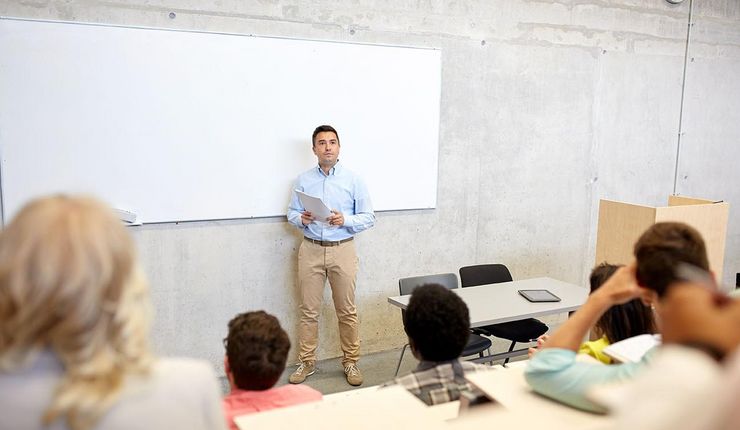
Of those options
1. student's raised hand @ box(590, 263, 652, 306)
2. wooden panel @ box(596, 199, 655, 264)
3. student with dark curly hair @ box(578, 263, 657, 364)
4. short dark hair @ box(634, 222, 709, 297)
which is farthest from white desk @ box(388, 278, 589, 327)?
short dark hair @ box(634, 222, 709, 297)

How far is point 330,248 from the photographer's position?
448 cm

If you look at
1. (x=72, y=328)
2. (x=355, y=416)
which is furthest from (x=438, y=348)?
(x=72, y=328)

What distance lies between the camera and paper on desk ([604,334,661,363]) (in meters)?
1.74

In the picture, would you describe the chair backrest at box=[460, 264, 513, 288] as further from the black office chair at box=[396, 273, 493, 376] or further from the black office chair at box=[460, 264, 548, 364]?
the black office chair at box=[396, 273, 493, 376]

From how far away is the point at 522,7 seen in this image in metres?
5.31

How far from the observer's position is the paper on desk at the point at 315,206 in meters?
4.09

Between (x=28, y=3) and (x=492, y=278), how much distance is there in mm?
3555

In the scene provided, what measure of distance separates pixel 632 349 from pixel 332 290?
3013 mm

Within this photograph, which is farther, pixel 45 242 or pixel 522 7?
pixel 522 7

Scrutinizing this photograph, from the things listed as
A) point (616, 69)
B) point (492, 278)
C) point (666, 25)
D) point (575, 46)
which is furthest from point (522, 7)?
point (492, 278)

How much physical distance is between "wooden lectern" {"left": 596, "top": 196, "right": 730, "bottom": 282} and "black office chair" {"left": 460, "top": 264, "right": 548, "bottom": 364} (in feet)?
2.37

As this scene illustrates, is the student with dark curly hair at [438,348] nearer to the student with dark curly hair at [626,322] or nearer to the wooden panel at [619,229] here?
the student with dark curly hair at [626,322]

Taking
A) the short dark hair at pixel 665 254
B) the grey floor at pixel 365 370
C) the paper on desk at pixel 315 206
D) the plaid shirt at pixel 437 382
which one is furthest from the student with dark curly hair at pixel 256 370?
the grey floor at pixel 365 370

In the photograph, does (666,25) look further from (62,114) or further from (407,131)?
(62,114)
